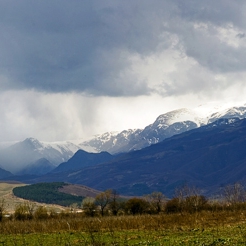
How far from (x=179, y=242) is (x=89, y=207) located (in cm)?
13918

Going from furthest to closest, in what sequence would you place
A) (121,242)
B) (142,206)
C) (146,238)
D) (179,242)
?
(142,206), (146,238), (121,242), (179,242)

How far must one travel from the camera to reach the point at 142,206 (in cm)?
16588

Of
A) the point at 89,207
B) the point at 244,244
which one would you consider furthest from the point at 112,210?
the point at 244,244

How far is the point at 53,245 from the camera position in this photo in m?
38.1

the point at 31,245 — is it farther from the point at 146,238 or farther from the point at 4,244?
the point at 146,238

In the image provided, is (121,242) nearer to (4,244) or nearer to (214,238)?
(214,238)

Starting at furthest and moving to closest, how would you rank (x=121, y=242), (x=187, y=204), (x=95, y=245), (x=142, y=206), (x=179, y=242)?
(x=142, y=206) < (x=187, y=204) < (x=121, y=242) < (x=179, y=242) < (x=95, y=245)

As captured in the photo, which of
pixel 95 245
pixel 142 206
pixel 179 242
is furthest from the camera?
pixel 142 206

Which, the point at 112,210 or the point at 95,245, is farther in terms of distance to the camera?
the point at 112,210

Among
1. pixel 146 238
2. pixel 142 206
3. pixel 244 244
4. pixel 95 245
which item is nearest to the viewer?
pixel 95 245

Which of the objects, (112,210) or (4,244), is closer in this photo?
(4,244)

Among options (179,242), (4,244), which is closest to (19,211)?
(4,244)

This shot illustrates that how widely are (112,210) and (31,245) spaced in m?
131

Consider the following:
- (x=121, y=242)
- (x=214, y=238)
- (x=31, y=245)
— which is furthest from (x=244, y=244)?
(x=31, y=245)
